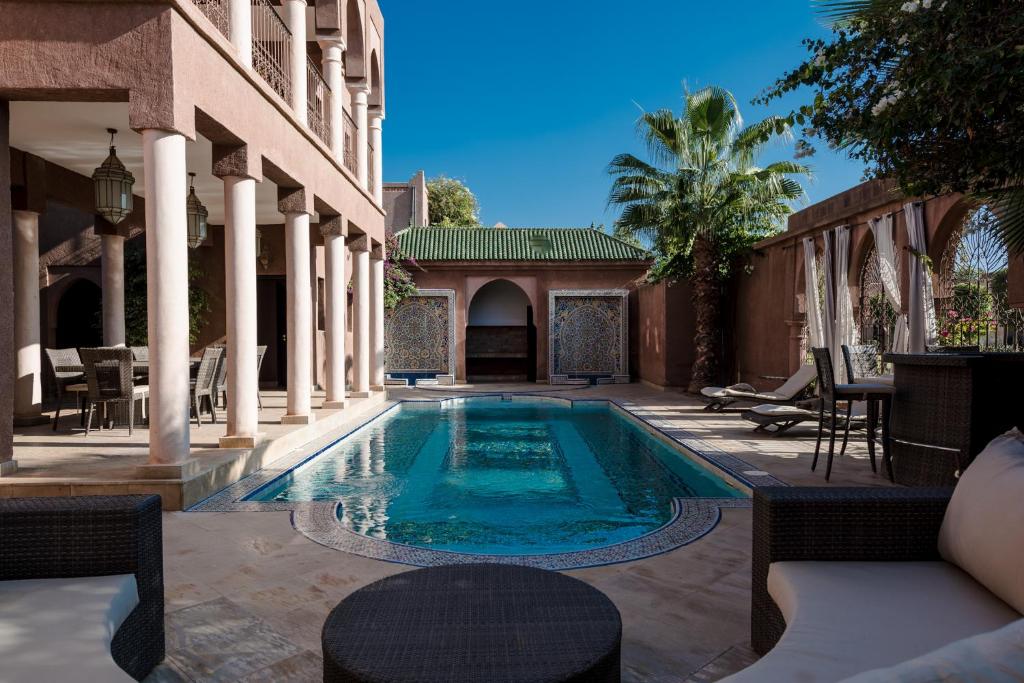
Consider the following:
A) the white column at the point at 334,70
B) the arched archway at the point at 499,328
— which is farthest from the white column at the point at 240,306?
the arched archway at the point at 499,328

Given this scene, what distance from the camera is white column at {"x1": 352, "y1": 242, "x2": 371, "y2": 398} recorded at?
35.8 feet

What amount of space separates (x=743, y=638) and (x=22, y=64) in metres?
5.62

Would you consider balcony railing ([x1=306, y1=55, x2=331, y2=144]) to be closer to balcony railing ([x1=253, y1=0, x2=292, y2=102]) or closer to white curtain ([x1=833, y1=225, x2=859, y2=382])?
balcony railing ([x1=253, y1=0, x2=292, y2=102])

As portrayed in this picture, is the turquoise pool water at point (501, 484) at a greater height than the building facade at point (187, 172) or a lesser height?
lesser

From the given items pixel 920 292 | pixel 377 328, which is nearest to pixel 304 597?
pixel 920 292

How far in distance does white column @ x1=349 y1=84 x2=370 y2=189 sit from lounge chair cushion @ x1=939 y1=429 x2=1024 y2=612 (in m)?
9.88

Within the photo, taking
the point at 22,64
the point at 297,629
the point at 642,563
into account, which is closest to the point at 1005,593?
the point at 642,563

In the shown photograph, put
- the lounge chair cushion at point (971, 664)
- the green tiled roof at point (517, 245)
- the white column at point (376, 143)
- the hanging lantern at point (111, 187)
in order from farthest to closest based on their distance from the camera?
the green tiled roof at point (517, 245) → the white column at point (376, 143) → the hanging lantern at point (111, 187) → the lounge chair cushion at point (971, 664)

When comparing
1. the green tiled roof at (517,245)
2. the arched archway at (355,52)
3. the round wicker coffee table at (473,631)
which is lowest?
the round wicker coffee table at (473,631)

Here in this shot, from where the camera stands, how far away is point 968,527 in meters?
2.03

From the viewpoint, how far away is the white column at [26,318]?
7.75 m

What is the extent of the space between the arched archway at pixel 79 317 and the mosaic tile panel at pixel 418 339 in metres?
6.19

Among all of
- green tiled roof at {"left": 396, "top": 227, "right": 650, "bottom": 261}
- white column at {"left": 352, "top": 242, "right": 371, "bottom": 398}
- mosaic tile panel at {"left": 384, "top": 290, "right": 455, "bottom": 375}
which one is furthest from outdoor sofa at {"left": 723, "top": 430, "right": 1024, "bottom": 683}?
green tiled roof at {"left": 396, "top": 227, "right": 650, "bottom": 261}

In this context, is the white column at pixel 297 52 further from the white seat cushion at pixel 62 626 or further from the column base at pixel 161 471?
the white seat cushion at pixel 62 626
